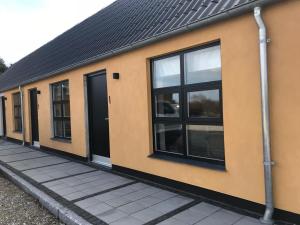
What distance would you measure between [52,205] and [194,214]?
2333 millimetres

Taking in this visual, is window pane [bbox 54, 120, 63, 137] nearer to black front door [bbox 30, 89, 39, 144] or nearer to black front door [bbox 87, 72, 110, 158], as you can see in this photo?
black front door [bbox 30, 89, 39, 144]

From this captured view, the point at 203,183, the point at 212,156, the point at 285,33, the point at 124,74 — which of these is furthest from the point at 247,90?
the point at 124,74

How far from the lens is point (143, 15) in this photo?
23.4ft

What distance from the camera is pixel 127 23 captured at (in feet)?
24.7

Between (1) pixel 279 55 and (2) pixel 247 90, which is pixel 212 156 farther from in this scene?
(1) pixel 279 55

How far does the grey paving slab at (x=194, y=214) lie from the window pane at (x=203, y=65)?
1.98 m

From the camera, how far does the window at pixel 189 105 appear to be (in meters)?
4.65

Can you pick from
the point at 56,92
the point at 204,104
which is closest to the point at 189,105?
the point at 204,104

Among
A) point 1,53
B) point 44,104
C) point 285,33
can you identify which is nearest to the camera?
point 285,33

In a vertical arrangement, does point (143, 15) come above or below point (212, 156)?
above

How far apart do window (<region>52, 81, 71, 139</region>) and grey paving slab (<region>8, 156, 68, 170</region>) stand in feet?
2.88

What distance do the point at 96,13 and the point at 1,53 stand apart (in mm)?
35828

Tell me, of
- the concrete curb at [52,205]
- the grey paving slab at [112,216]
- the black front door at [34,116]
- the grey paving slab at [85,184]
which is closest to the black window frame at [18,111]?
the black front door at [34,116]

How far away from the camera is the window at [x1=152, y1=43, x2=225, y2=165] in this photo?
465cm
